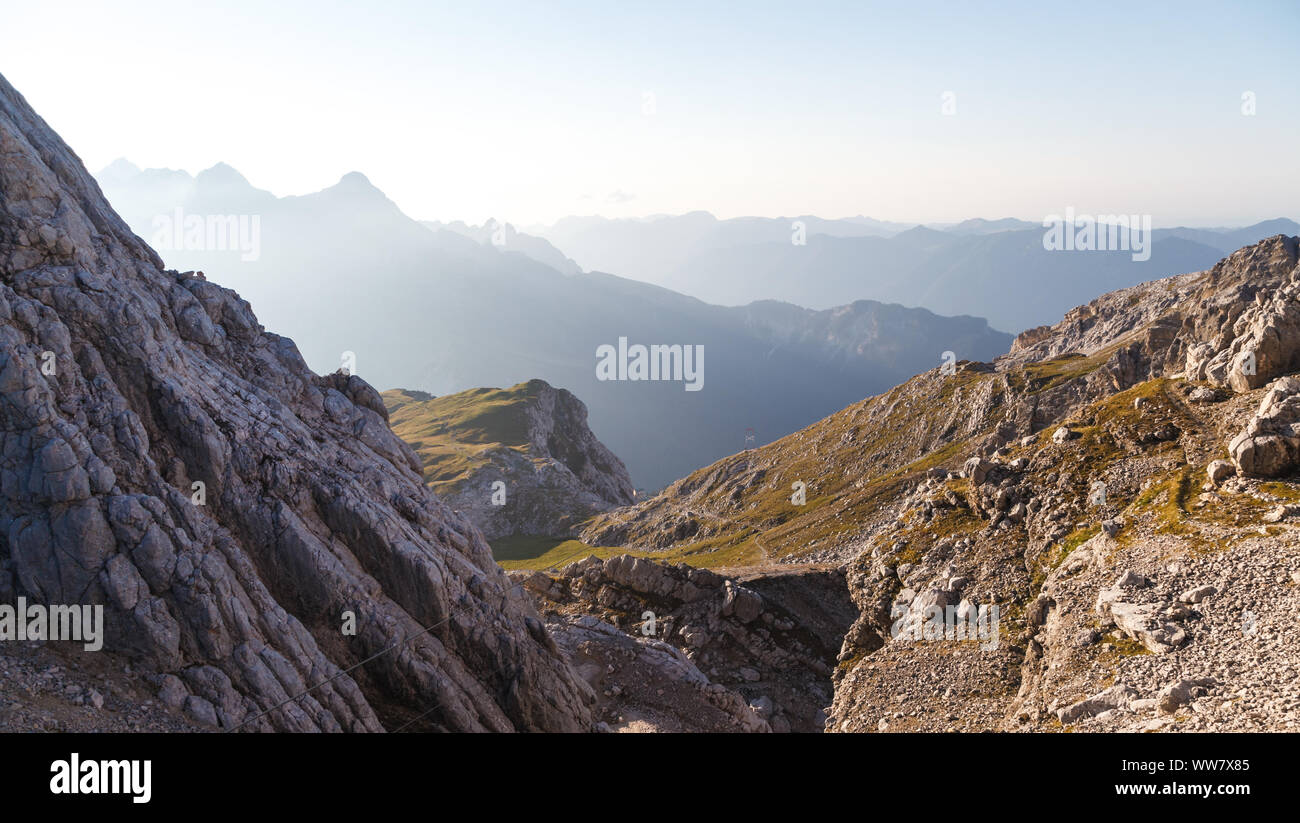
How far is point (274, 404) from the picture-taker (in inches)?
1800

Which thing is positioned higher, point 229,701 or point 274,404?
point 274,404

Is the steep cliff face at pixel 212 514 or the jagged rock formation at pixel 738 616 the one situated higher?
the steep cliff face at pixel 212 514

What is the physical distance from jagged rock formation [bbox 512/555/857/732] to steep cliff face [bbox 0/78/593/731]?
23580mm

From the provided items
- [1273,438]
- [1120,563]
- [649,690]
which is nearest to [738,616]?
[649,690]

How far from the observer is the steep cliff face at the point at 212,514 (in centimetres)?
3216

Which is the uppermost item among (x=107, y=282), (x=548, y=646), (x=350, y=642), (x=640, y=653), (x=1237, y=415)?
(x=107, y=282)

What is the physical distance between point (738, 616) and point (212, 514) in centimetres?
5140

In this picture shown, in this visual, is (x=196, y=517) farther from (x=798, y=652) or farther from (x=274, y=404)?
(x=798, y=652)

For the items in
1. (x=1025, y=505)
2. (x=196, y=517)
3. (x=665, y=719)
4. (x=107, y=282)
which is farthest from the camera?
(x=1025, y=505)

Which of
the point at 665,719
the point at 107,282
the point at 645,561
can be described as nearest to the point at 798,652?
the point at 645,561

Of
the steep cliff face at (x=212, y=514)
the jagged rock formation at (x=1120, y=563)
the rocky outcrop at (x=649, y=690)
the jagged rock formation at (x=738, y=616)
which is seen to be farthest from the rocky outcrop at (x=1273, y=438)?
the steep cliff face at (x=212, y=514)

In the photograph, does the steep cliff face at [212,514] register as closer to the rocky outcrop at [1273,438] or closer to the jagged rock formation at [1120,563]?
the jagged rock formation at [1120,563]

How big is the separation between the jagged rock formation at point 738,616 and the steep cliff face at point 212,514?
928 inches
